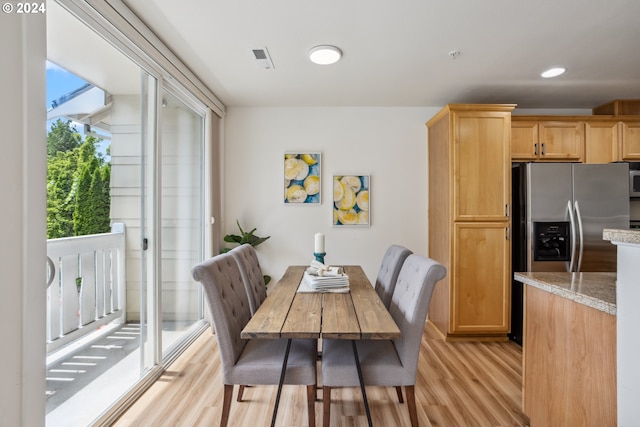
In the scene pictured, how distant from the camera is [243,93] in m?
3.19

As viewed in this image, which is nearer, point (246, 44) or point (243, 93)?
point (246, 44)

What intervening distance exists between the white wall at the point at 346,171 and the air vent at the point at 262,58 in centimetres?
100

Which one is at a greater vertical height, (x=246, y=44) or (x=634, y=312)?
(x=246, y=44)

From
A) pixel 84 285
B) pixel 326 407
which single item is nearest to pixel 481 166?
pixel 326 407

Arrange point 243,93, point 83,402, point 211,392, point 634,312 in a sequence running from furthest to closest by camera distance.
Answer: point 243,93
point 211,392
point 83,402
point 634,312

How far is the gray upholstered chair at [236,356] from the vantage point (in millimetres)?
1499

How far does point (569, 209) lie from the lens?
279cm

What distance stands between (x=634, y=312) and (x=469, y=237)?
76.3 inches

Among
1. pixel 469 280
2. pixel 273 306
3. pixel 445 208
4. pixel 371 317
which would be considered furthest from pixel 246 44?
pixel 469 280

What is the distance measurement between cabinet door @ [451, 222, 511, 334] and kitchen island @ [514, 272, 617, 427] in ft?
4.05

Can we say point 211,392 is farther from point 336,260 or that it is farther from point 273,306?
point 336,260

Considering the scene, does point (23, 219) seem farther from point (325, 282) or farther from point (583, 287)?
point (583, 287)

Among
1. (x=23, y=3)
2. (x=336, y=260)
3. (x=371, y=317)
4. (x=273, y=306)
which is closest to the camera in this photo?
(x=23, y=3)


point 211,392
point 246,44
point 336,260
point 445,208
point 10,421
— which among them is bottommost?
point 211,392
